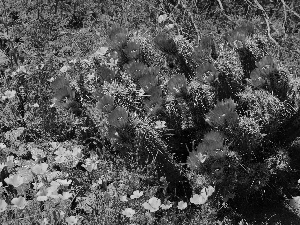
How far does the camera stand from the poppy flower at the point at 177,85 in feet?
9.97

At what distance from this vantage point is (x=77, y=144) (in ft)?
12.4

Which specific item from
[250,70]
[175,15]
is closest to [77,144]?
[250,70]

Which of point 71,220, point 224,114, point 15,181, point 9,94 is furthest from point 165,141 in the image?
point 9,94

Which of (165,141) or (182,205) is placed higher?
(165,141)

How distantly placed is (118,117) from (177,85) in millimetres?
433

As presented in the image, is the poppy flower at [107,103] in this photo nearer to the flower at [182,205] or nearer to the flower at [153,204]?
the flower at [153,204]

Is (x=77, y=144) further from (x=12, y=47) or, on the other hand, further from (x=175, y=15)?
(x=175, y=15)

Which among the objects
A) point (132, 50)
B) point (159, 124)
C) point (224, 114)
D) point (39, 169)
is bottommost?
point (39, 169)

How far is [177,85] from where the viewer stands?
3.05m

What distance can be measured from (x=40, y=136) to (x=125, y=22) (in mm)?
1536

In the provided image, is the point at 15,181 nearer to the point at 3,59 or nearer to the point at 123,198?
the point at 123,198

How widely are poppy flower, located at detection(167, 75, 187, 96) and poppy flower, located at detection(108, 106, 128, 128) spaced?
1.17ft

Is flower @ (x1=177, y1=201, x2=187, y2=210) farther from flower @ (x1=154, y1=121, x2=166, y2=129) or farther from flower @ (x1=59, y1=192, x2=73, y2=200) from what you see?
flower @ (x1=59, y1=192, x2=73, y2=200)

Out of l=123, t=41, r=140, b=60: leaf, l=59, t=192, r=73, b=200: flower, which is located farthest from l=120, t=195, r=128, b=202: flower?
l=123, t=41, r=140, b=60: leaf
